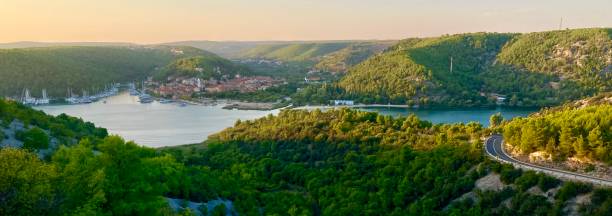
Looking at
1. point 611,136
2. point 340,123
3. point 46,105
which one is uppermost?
point 611,136

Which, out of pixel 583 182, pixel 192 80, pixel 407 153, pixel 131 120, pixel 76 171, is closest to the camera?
pixel 76 171

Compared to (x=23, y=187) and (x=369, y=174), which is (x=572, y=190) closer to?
(x=369, y=174)

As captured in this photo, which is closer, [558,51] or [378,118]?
[378,118]

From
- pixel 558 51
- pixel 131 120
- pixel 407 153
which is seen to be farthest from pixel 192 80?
pixel 407 153

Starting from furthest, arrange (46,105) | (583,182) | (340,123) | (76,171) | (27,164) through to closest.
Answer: (46,105) → (340,123) → (583,182) → (76,171) → (27,164)

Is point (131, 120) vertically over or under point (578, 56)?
under

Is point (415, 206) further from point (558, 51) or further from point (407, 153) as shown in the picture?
point (558, 51)

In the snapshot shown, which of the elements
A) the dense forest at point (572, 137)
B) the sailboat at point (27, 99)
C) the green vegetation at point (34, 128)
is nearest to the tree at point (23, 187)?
the green vegetation at point (34, 128)
